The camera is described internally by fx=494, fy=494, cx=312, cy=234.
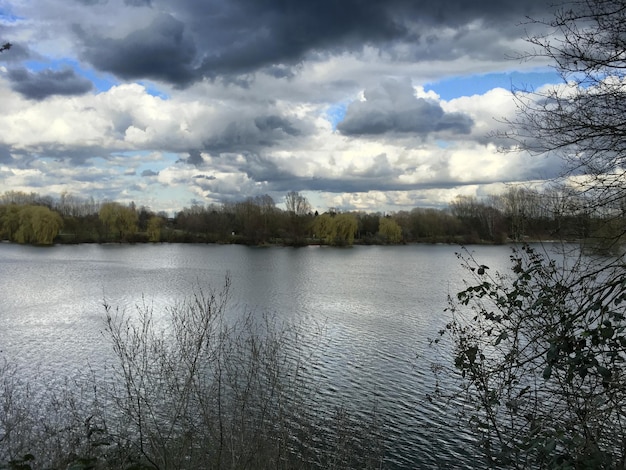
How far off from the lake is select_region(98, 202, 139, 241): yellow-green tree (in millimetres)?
35898

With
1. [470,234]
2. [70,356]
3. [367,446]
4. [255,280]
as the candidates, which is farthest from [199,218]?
[367,446]

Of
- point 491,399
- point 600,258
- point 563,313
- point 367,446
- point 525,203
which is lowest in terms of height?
point 367,446

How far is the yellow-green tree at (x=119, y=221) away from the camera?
77.5m

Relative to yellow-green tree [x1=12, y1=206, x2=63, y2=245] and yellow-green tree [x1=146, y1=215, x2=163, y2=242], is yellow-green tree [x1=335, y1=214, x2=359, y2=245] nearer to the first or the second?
yellow-green tree [x1=146, y1=215, x2=163, y2=242]

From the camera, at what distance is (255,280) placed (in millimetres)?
32531

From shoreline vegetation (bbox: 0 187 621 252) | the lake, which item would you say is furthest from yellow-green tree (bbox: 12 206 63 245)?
the lake

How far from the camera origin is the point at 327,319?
18.9 m

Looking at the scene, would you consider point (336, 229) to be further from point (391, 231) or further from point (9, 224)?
point (9, 224)

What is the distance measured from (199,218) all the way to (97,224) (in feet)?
60.1

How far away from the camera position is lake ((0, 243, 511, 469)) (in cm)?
1093

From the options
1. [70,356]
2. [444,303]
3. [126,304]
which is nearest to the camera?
[70,356]

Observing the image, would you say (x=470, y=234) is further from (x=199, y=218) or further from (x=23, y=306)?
(x=23, y=306)

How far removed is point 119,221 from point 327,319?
219 ft

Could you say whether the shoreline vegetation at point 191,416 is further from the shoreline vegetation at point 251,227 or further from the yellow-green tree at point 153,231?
the yellow-green tree at point 153,231
